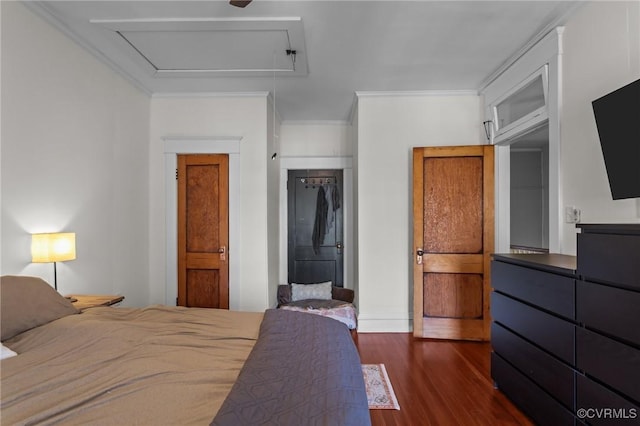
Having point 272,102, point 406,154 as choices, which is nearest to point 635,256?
point 406,154

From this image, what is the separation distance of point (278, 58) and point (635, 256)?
9.20ft

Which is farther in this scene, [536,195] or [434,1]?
[536,195]

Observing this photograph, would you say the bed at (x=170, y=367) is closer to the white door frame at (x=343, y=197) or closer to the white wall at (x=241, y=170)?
the white wall at (x=241, y=170)

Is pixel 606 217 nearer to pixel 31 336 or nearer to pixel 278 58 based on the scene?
pixel 278 58

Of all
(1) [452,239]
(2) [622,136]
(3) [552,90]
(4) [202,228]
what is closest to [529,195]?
(1) [452,239]

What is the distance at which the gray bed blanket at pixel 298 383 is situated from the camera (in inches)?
35.9

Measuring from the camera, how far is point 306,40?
260cm

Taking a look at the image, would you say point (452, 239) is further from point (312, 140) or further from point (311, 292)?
point (312, 140)

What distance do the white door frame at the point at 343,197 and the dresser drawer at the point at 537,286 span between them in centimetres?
254

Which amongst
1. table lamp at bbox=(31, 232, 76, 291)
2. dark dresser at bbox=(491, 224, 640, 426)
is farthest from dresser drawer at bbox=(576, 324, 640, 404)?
table lamp at bbox=(31, 232, 76, 291)

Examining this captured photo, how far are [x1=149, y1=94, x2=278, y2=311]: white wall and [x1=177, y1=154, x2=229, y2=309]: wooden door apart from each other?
19 centimetres

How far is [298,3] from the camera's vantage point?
7.09 ft

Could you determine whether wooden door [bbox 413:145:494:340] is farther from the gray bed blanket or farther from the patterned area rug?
the gray bed blanket

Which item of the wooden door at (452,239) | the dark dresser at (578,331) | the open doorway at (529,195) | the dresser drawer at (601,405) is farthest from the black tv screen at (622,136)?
the open doorway at (529,195)
